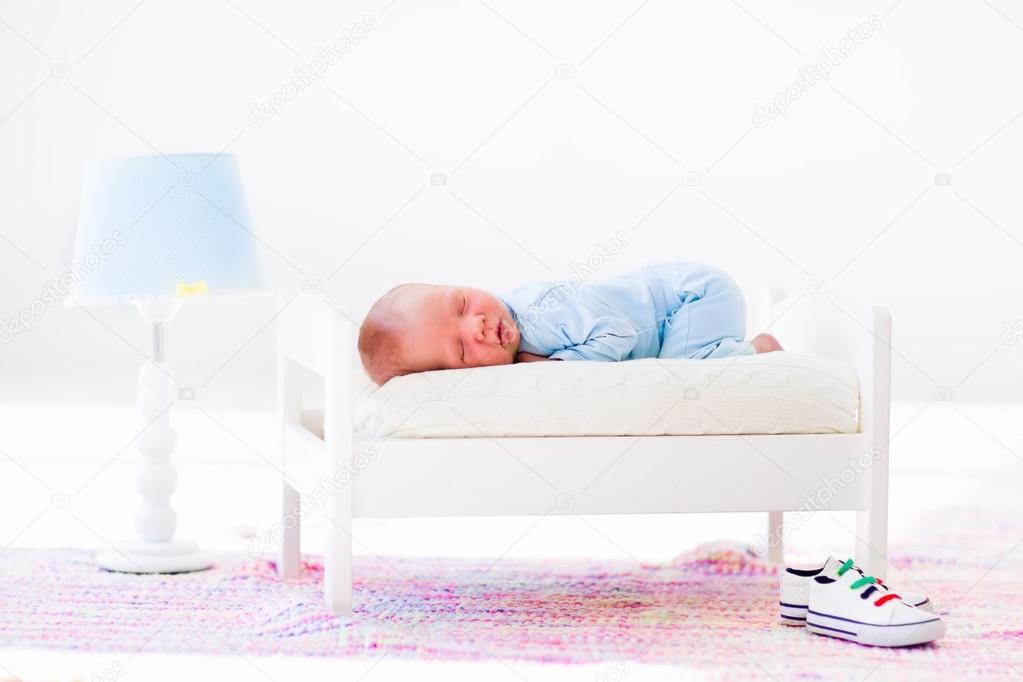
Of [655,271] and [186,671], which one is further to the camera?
[655,271]

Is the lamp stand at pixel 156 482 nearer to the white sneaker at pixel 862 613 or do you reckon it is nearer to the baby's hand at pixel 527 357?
the baby's hand at pixel 527 357

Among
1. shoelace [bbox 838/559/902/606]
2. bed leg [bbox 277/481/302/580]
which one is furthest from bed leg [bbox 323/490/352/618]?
shoelace [bbox 838/559/902/606]

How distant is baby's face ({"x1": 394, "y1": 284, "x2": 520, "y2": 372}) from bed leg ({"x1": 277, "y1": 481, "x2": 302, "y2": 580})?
469 mm

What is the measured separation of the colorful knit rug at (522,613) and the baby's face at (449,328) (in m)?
0.40

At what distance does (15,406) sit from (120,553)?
7.77 feet

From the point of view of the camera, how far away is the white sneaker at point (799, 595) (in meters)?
1.94

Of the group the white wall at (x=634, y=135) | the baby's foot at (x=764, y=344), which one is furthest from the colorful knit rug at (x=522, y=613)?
the white wall at (x=634, y=135)

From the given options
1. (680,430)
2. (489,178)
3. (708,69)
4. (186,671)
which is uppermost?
(708,69)

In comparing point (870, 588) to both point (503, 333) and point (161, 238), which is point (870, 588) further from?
point (161, 238)

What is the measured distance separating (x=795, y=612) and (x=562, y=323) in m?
0.62

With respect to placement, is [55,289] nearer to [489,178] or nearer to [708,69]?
[489,178]

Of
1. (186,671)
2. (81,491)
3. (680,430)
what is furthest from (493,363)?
(81,491)

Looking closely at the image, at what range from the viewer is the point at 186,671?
171 centimetres

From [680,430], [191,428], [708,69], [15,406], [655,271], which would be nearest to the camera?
[680,430]
